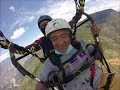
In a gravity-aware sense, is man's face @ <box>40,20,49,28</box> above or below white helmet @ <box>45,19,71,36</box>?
below

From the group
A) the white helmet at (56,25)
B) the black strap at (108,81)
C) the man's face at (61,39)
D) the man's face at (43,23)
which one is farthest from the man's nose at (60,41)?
the man's face at (43,23)

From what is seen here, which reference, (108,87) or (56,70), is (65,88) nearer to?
(56,70)

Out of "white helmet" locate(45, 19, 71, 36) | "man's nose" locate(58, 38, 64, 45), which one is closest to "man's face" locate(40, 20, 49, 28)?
"white helmet" locate(45, 19, 71, 36)

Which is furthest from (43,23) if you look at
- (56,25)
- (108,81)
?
(108,81)

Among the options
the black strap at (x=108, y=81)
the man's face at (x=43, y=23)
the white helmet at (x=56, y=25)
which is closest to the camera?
the white helmet at (x=56, y=25)

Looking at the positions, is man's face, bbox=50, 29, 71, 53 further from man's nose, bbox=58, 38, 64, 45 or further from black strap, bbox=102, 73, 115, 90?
black strap, bbox=102, 73, 115, 90

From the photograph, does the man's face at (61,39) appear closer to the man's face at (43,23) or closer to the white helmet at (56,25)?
the white helmet at (56,25)

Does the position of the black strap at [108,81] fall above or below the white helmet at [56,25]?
below

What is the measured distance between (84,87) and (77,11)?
3122 millimetres

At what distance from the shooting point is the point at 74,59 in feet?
20.7

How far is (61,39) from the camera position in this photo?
616cm

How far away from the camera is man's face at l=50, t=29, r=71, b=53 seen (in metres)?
6.16

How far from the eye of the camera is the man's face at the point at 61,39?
6164 millimetres

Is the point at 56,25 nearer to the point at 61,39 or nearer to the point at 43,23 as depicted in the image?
the point at 61,39
